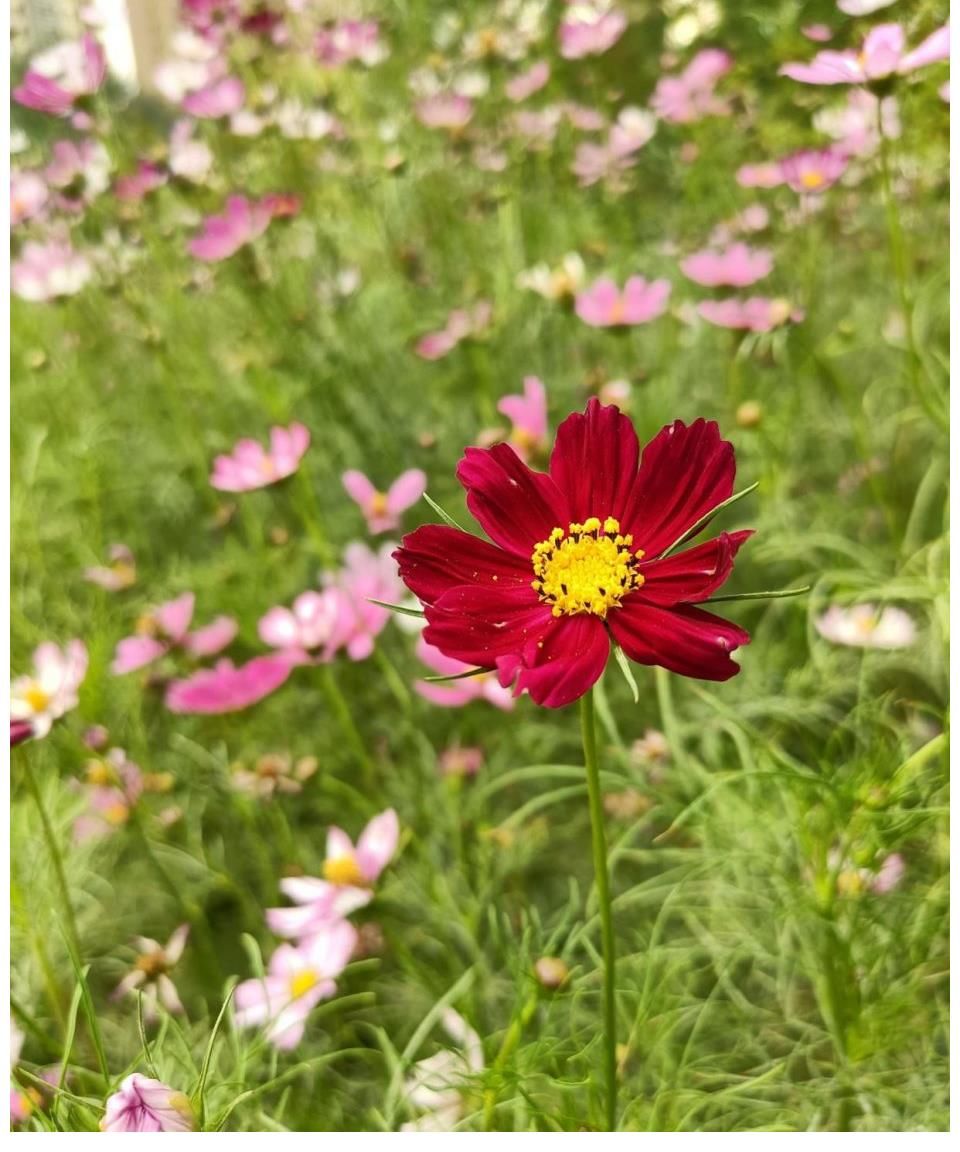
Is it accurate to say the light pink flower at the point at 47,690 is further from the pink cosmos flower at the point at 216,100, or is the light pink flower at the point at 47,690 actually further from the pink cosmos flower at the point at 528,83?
the pink cosmos flower at the point at 528,83

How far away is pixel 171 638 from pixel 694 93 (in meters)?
0.94

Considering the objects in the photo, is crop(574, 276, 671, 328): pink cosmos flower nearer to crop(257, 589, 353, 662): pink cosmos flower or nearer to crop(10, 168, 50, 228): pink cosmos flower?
crop(257, 589, 353, 662): pink cosmos flower

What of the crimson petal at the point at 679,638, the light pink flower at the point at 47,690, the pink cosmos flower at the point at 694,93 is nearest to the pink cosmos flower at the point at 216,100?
the pink cosmos flower at the point at 694,93

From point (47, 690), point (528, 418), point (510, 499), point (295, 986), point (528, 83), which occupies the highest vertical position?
point (528, 83)

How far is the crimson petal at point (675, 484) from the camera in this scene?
0.37 metres

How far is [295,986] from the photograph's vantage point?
0.59m

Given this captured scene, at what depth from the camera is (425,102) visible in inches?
50.9

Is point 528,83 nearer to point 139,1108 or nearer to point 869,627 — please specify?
point 869,627

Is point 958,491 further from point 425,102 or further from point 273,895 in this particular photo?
point 425,102

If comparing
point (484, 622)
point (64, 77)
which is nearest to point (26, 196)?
point (64, 77)

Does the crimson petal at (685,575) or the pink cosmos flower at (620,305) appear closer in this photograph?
the crimson petal at (685,575)

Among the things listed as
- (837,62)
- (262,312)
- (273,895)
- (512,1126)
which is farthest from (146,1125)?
(262,312)

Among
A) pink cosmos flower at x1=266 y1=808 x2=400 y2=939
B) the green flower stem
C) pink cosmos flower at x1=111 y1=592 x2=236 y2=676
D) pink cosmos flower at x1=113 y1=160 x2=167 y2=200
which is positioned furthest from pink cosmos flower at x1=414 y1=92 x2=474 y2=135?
the green flower stem

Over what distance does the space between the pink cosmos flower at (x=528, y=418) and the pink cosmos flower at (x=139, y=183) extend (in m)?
0.63
